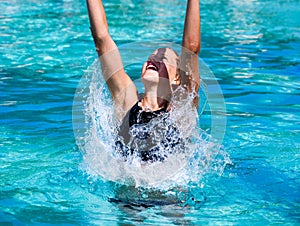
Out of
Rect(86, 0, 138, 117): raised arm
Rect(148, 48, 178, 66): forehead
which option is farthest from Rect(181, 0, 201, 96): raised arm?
Rect(86, 0, 138, 117): raised arm

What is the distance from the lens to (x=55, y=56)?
8.75 m

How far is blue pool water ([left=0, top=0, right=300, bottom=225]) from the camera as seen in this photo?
3.77m

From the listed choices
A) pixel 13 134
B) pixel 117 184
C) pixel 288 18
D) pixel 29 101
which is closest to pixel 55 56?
pixel 29 101

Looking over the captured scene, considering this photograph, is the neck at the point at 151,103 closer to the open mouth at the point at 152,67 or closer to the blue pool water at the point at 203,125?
the open mouth at the point at 152,67

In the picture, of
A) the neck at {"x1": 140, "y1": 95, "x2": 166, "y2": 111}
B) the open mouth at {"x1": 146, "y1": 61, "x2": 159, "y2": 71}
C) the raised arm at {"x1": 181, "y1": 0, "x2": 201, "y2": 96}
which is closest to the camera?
the raised arm at {"x1": 181, "y1": 0, "x2": 201, "y2": 96}

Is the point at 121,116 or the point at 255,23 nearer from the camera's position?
the point at 121,116

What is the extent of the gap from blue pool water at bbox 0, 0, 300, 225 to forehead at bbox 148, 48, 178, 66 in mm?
892

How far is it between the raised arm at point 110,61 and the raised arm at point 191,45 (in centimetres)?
41

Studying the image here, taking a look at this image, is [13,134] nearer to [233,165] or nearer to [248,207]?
[233,165]

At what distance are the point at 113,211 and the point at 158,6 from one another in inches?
428

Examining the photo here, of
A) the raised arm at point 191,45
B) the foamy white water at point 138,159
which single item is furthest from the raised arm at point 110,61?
the raised arm at point 191,45

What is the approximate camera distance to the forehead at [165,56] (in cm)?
373

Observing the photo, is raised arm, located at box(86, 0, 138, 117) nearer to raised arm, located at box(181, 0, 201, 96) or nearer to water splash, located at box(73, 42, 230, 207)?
water splash, located at box(73, 42, 230, 207)

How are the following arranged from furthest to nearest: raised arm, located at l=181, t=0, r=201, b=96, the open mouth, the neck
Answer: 1. the neck
2. the open mouth
3. raised arm, located at l=181, t=0, r=201, b=96
